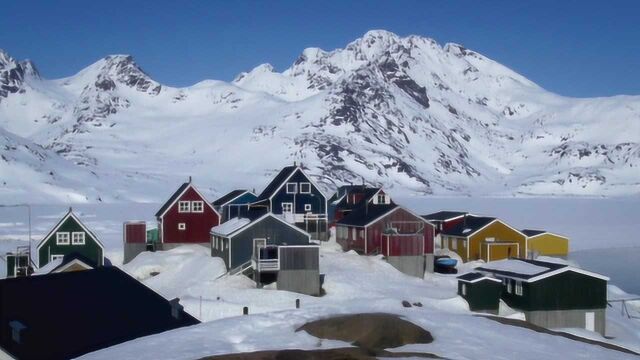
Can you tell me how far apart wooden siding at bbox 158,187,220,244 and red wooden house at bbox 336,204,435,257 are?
875cm

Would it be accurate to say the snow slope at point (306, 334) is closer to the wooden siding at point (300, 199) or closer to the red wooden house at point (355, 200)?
the wooden siding at point (300, 199)

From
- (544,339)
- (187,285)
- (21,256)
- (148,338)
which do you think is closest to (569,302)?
(544,339)

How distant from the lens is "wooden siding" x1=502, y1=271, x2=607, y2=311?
35031mm

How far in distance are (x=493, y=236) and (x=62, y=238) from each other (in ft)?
85.8

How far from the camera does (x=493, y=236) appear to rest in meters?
50.1

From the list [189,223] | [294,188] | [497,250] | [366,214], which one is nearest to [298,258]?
[366,214]

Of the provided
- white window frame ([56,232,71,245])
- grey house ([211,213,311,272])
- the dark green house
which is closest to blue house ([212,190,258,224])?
grey house ([211,213,311,272])

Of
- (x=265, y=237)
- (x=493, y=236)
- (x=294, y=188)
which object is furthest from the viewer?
(x=294, y=188)

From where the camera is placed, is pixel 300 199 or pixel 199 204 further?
pixel 300 199

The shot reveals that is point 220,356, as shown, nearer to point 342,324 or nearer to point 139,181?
point 342,324

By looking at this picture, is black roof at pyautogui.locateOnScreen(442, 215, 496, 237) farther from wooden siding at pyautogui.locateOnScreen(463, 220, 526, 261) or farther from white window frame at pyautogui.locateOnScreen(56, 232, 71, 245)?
white window frame at pyautogui.locateOnScreen(56, 232, 71, 245)

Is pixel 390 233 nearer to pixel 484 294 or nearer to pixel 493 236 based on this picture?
pixel 493 236

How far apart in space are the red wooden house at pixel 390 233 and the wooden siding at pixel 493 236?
5.27 metres

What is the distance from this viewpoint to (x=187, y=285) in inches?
1490
